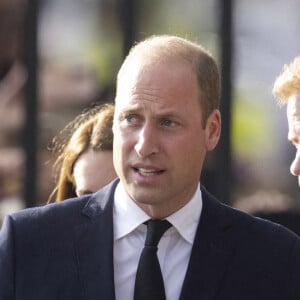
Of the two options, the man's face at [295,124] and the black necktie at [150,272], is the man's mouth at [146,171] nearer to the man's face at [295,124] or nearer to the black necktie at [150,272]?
the black necktie at [150,272]

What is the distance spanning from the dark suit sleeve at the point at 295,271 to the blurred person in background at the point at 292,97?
0.98 ft

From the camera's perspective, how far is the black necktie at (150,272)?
3.18 meters

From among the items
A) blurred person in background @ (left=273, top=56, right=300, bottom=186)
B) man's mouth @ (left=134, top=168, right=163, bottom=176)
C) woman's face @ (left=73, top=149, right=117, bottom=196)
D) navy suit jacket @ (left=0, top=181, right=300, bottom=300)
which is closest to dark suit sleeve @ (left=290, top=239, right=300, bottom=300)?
navy suit jacket @ (left=0, top=181, right=300, bottom=300)

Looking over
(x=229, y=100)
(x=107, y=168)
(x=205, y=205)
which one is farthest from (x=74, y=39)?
(x=205, y=205)

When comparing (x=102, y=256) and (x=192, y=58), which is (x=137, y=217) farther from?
(x=192, y=58)

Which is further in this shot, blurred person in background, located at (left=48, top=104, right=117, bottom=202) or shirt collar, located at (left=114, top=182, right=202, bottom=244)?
blurred person in background, located at (left=48, top=104, right=117, bottom=202)

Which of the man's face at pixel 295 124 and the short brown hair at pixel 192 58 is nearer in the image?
the short brown hair at pixel 192 58

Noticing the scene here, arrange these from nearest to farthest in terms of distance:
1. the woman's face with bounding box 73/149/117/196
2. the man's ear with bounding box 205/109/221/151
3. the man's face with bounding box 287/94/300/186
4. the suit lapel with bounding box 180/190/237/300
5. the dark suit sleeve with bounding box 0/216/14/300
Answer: the dark suit sleeve with bounding box 0/216/14/300 → the suit lapel with bounding box 180/190/237/300 → the man's ear with bounding box 205/109/221/151 → the man's face with bounding box 287/94/300/186 → the woman's face with bounding box 73/149/117/196

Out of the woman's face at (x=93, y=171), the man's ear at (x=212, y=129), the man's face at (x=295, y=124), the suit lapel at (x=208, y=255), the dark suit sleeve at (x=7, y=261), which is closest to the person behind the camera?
the dark suit sleeve at (x=7, y=261)

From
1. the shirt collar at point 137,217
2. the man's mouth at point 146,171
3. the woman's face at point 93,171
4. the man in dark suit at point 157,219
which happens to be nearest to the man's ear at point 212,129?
the man in dark suit at point 157,219

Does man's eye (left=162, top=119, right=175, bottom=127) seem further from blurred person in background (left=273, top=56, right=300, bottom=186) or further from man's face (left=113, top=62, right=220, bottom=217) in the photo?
blurred person in background (left=273, top=56, right=300, bottom=186)

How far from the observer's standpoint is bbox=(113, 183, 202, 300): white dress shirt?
10.6ft

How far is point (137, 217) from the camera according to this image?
3283mm

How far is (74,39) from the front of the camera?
814 cm
